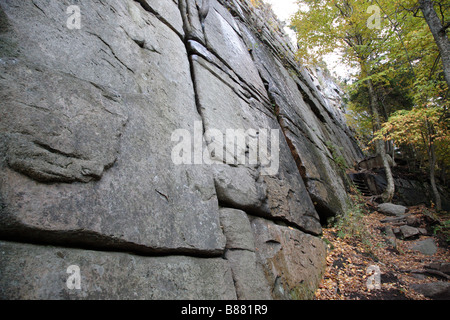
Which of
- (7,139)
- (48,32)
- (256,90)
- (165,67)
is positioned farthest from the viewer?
(256,90)

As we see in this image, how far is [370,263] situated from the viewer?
5.51m

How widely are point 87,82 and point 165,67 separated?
1793 millimetres

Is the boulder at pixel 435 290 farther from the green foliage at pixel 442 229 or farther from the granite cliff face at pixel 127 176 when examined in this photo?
the green foliage at pixel 442 229

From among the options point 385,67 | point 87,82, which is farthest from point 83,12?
point 385,67

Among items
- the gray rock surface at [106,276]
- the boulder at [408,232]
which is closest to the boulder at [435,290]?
the boulder at [408,232]

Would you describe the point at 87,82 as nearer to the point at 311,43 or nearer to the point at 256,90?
the point at 256,90

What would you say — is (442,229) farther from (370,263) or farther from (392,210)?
(370,263)

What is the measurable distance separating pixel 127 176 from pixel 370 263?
6.17 meters

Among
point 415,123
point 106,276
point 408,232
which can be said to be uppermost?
point 415,123

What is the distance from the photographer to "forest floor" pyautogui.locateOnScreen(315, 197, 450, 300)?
447 centimetres

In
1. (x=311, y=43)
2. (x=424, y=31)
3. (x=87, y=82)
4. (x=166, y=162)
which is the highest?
(x=311, y=43)

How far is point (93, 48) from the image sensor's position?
10.2 ft

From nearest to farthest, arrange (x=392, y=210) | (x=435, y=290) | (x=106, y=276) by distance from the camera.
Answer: (x=106, y=276), (x=435, y=290), (x=392, y=210)

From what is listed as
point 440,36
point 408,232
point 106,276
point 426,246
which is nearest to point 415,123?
point 440,36
